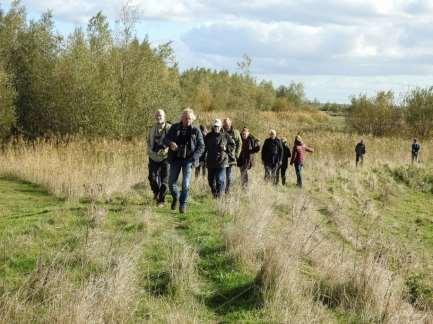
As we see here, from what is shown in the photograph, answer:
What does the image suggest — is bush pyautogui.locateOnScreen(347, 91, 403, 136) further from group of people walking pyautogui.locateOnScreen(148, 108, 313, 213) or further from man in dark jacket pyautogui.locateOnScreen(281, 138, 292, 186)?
group of people walking pyautogui.locateOnScreen(148, 108, 313, 213)

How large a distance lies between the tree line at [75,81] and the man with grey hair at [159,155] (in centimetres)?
1358

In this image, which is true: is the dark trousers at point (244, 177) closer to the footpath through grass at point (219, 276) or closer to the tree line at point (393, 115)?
the footpath through grass at point (219, 276)

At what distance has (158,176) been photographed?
463 inches

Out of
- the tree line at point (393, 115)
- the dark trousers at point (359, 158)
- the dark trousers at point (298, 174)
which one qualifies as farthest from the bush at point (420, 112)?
the dark trousers at point (298, 174)

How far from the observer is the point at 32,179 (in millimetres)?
14914

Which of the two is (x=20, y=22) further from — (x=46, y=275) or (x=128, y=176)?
(x=46, y=275)

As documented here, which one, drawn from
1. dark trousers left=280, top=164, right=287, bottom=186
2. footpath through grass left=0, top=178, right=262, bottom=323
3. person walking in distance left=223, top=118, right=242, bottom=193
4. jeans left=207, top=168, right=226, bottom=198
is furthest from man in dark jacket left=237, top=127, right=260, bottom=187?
footpath through grass left=0, top=178, right=262, bottom=323

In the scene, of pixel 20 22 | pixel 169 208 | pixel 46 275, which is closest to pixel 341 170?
pixel 169 208

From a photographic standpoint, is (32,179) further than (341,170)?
No

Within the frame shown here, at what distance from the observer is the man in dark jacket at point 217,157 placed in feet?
41.1

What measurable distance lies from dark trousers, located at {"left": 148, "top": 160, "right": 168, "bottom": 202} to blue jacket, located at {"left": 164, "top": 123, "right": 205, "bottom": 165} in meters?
0.71

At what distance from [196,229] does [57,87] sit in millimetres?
18477

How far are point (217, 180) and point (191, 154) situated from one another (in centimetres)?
200

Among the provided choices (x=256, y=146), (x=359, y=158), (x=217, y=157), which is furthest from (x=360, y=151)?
(x=217, y=157)
